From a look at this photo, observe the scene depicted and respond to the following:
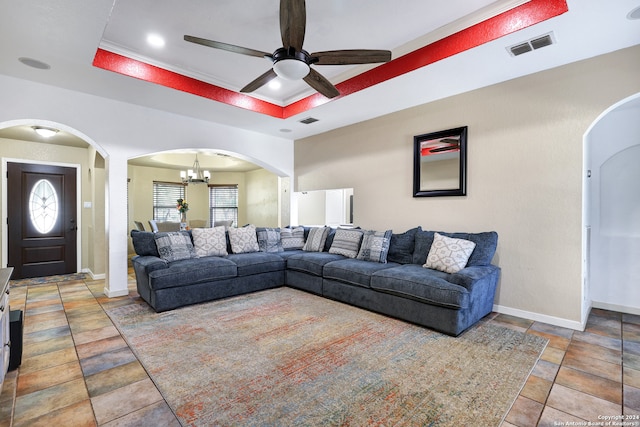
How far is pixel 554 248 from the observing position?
316cm

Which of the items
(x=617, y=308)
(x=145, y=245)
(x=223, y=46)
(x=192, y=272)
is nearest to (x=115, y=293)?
(x=145, y=245)

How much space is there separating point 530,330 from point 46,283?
6.95 m

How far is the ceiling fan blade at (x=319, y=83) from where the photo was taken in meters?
→ 2.78

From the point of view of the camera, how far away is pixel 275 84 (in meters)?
4.21

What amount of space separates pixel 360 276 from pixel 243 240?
210 cm

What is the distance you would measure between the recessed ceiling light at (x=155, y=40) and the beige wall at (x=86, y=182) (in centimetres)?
297

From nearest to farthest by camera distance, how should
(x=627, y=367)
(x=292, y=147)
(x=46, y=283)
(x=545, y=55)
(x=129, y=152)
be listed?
1. (x=627, y=367)
2. (x=545, y=55)
3. (x=129, y=152)
4. (x=46, y=283)
5. (x=292, y=147)

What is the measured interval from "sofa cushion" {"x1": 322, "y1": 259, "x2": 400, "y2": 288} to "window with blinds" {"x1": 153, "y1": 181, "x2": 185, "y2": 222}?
6643 millimetres

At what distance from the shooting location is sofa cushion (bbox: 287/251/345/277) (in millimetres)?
4148

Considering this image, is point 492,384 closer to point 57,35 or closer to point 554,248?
point 554,248

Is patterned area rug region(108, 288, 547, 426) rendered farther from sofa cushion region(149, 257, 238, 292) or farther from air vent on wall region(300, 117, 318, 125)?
air vent on wall region(300, 117, 318, 125)

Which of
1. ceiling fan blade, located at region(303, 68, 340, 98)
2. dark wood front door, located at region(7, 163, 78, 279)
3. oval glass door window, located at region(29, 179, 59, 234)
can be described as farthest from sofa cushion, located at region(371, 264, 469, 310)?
oval glass door window, located at region(29, 179, 59, 234)

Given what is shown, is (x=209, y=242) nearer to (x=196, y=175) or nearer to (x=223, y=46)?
(x=223, y=46)

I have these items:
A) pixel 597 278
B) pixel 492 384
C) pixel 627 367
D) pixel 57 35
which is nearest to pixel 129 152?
pixel 57 35
